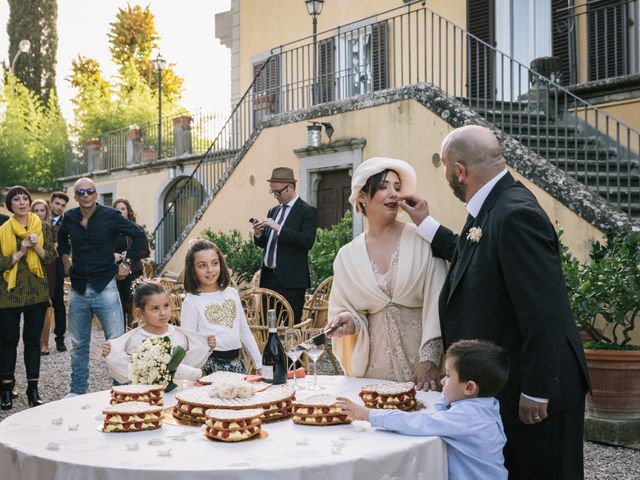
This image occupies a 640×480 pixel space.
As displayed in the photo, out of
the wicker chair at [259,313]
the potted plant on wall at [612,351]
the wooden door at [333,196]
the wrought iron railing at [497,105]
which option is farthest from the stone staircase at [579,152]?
the wicker chair at [259,313]

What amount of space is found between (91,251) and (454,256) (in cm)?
445

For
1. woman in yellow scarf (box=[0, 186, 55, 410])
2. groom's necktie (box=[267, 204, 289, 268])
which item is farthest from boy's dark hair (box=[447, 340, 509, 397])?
woman in yellow scarf (box=[0, 186, 55, 410])

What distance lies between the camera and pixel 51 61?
32625 millimetres

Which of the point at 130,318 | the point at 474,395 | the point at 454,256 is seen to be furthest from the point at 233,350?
the point at 130,318

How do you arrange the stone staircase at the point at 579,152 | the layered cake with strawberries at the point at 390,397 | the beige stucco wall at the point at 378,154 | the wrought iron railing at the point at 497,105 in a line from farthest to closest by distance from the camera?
the wrought iron railing at the point at 497,105
the stone staircase at the point at 579,152
the beige stucco wall at the point at 378,154
the layered cake with strawberries at the point at 390,397

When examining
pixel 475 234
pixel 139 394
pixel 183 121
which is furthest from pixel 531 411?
pixel 183 121

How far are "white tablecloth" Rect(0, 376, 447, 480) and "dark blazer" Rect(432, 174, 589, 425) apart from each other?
48 cm

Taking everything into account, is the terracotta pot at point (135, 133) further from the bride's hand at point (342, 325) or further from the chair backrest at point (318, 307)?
the bride's hand at point (342, 325)

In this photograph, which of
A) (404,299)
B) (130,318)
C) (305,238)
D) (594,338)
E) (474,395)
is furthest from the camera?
(130,318)

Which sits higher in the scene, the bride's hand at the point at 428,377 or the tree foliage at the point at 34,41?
the tree foliage at the point at 34,41

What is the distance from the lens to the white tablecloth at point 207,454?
2371 mm

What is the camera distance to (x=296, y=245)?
761 centimetres

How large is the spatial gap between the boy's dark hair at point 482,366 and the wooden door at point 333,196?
9723 millimetres

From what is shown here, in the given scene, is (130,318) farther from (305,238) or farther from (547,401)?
(547,401)
